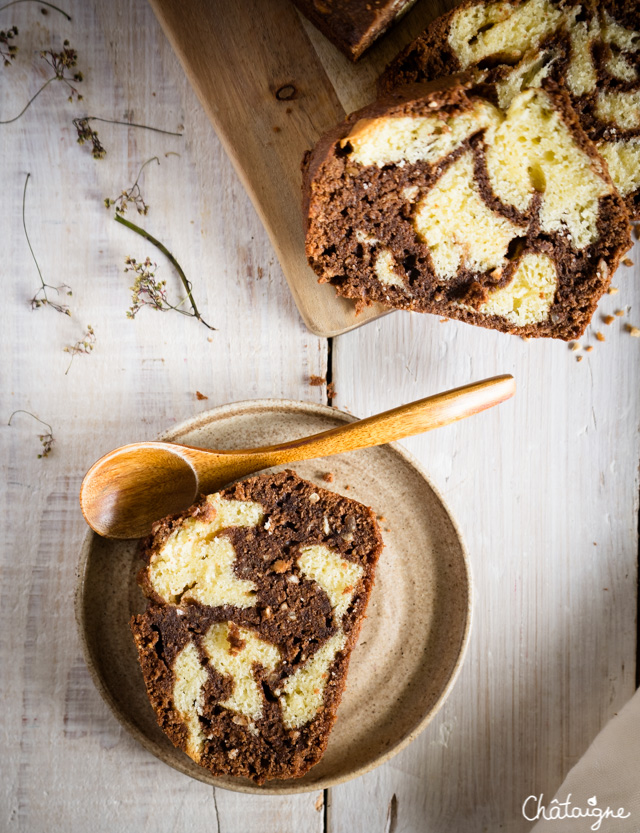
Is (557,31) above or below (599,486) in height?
above

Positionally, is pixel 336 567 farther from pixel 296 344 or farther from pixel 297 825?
pixel 297 825

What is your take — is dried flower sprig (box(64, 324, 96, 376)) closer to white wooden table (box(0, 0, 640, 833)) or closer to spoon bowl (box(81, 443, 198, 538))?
white wooden table (box(0, 0, 640, 833))

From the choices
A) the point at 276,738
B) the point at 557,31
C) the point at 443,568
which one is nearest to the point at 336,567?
the point at 443,568

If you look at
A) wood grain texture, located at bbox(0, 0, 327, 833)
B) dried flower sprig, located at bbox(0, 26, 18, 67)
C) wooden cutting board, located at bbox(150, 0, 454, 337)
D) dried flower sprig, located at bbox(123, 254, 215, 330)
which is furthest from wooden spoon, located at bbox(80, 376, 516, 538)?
dried flower sprig, located at bbox(0, 26, 18, 67)

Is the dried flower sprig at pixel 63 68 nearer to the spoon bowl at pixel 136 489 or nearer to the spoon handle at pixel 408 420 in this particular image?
the spoon bowl at pixel 136 489

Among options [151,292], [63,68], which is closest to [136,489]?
[151,292]
